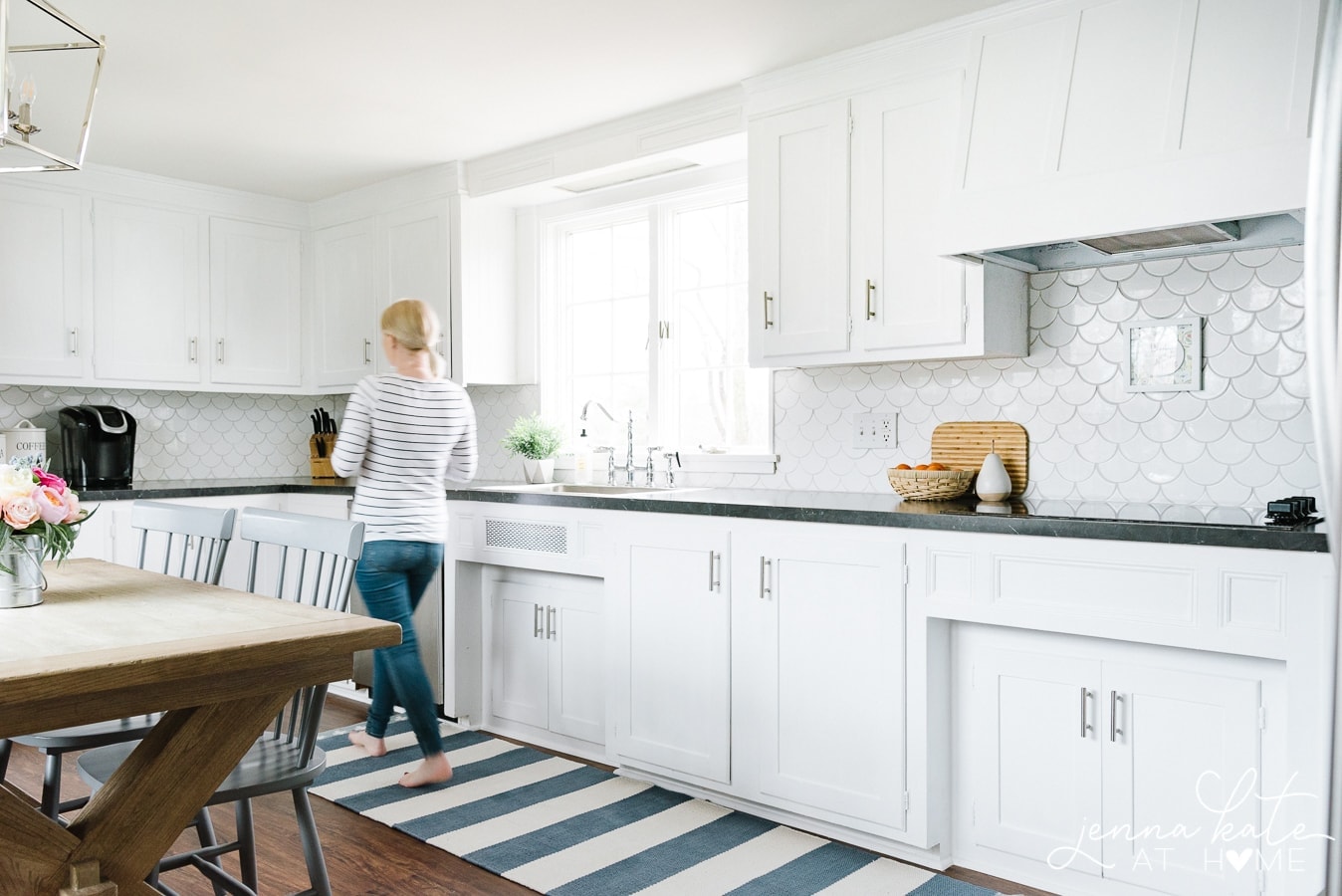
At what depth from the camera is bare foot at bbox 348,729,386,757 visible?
3.51 m

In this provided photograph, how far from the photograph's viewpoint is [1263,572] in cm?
210

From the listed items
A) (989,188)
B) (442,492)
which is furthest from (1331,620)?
(442,492)

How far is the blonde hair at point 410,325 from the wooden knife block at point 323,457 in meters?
2.19

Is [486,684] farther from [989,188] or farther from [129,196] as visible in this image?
[129,196]

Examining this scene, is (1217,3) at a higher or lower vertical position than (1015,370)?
higher

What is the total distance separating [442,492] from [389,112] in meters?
1.49

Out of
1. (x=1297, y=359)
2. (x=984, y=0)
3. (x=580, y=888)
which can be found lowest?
(x=580, y=888)

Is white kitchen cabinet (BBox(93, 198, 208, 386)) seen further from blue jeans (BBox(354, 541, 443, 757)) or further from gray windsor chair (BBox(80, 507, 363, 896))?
gray windsor chair (BBox(80, 507, 363, 896))

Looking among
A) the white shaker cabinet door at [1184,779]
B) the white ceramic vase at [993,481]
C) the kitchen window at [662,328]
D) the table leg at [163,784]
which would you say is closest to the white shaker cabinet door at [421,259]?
the kitchen window at [662,328]

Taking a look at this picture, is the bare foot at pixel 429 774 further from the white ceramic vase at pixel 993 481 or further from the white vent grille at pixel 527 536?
the white ceramic vase at pixel 993 481

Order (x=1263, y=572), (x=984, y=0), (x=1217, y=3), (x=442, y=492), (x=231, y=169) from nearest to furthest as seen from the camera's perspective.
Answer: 1. (x=1263, y=572)
2. (x=1217, y=3)
3. (x=984, y=0)
4. (x=442, y=492)
5. (x=231, y=169)

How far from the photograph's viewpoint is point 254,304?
5.13 metres

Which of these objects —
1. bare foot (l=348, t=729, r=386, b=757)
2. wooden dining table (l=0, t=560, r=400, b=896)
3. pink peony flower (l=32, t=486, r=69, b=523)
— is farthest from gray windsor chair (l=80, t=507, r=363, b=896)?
bare foot (l=348, t=729, r=386, b=757)

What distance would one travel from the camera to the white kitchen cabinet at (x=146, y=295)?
4.61 metres
